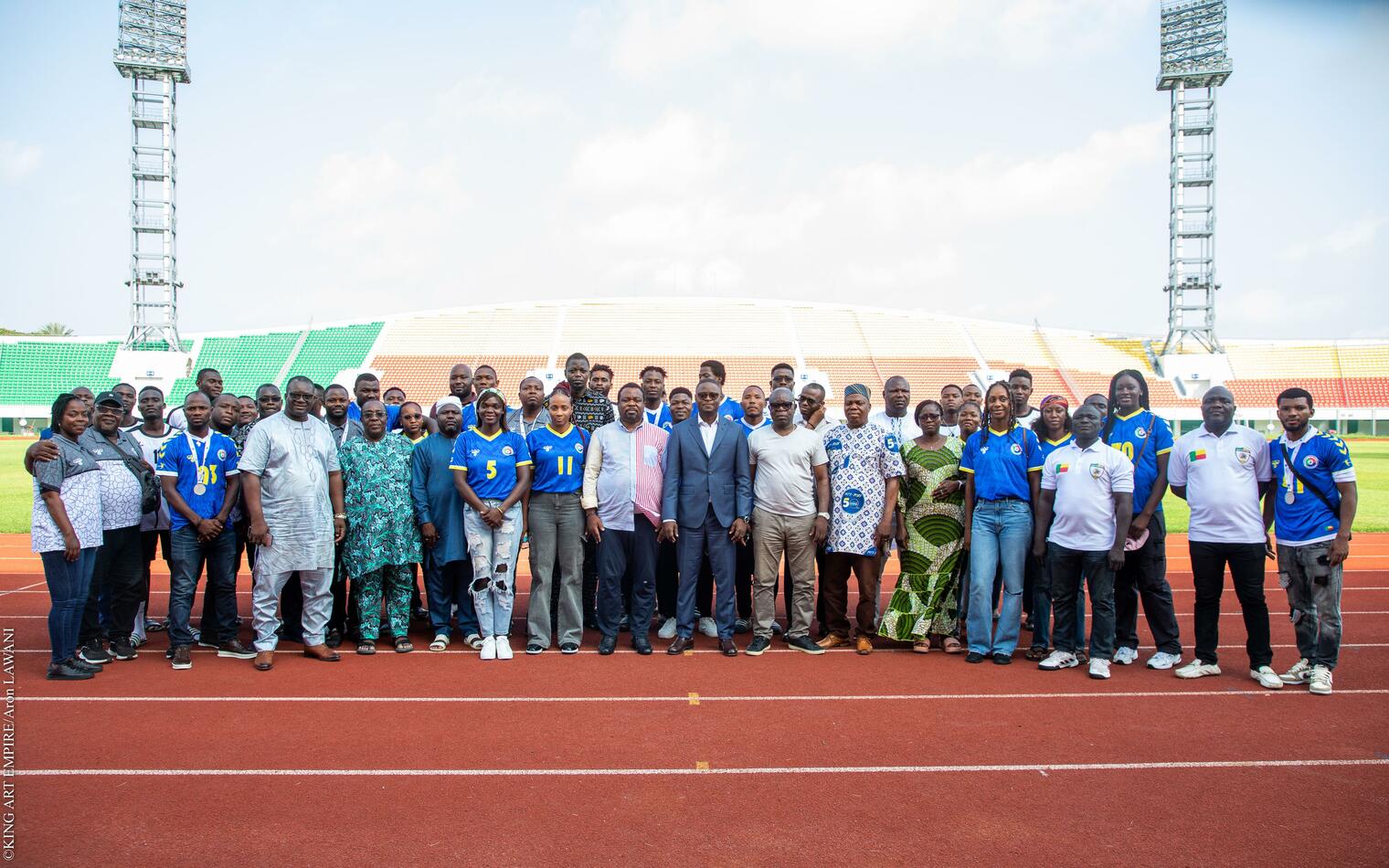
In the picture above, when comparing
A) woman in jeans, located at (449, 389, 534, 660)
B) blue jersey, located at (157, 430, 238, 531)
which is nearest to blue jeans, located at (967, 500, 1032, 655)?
woman in jeans, located at (449, 389, 534, 660)

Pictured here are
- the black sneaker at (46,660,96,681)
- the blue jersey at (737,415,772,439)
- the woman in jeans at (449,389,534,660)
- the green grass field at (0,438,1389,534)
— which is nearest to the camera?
the black sneaker at (46,660,96,681)

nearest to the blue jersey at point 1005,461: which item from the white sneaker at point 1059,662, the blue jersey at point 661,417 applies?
the white sneaker at point 1059,662

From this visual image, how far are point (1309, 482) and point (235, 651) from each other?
682 centimetres

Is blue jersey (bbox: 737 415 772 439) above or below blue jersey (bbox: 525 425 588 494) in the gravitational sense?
above

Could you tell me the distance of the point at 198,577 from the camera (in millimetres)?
6246

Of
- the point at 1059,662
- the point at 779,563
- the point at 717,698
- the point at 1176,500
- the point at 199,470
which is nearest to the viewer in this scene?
the point at 717,698

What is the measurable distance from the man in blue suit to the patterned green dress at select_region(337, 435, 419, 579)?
1.82 metres

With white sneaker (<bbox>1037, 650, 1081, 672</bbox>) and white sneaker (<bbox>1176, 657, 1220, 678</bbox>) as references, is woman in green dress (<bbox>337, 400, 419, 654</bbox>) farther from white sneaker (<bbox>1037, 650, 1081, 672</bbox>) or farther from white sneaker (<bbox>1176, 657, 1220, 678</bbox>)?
white sneaker (<bbox>1176, 657, 1220, 678</bbox>)

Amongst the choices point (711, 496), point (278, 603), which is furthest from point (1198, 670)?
point (278, 603)

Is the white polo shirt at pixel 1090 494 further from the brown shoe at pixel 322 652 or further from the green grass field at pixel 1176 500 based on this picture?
the green grass field at pixel 1176 500

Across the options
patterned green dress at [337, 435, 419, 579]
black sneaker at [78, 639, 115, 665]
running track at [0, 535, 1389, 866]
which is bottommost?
running track at [0, 535, 1389, 866]

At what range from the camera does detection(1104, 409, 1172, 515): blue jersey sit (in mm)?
5906

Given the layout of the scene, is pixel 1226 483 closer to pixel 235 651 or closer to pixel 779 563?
pixel 779 563

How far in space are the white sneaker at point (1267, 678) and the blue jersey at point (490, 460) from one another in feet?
15.6
